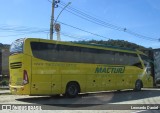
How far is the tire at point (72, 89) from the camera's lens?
778 inches

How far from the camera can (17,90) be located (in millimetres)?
18094

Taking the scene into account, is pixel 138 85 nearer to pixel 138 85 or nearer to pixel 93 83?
pixel 138 85

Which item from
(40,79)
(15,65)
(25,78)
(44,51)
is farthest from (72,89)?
(15,65)

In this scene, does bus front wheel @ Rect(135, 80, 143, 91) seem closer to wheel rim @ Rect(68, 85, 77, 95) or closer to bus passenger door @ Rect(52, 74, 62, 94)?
wheel rim @ Rect(68, 85, 77, 95)

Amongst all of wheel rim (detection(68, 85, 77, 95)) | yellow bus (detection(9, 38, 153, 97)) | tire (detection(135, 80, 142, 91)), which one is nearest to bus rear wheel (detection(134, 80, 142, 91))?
tire (detection(135, 80, 142, 91))

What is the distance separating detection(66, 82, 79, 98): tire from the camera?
19.8 metres

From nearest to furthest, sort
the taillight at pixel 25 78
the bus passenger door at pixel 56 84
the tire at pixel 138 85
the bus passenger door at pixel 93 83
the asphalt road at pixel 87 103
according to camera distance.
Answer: the asphalt road at pixel 87 103, the taillight at pixel 25 78, the bus passenger door at pixel 56 84, the bus passenger door at pixel 93 83, the tire at pixel 138 85

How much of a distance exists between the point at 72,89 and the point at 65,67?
1.38 metres

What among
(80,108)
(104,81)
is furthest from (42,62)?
(104,81)

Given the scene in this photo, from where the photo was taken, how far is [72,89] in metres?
20.1

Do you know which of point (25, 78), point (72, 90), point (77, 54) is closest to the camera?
point (25, 78)

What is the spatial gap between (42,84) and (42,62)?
114cm

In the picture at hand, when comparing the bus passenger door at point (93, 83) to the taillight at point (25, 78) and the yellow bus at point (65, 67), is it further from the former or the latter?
the taillight at point (25, 78)

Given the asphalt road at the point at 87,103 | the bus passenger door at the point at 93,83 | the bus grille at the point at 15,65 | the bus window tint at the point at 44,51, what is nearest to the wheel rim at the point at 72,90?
the asphalt road at the point at 87,103
